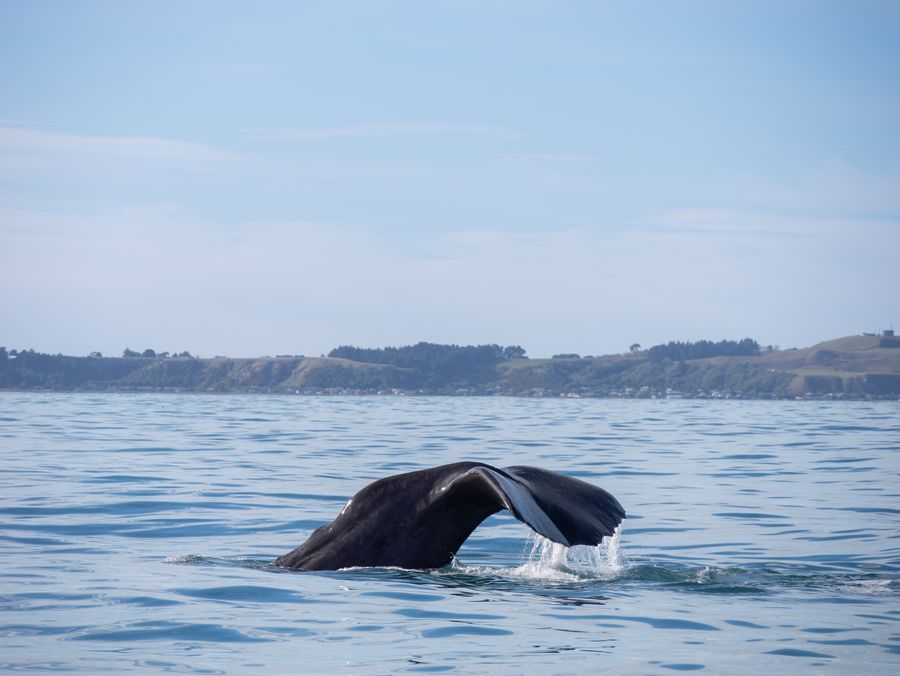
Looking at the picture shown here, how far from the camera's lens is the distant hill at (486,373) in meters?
151

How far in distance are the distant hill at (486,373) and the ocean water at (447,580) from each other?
421ft

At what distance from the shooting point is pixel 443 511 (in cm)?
823

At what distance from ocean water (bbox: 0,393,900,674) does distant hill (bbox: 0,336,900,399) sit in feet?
421

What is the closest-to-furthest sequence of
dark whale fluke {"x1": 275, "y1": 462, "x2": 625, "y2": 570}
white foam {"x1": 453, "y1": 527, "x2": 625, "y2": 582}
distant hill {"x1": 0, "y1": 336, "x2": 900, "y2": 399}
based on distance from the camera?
dark whale fluke {"x1": 275, "y1": 462, "x2": 625, "y2": 570}, white foam {"x1": 453, "y1": 527, "x2": 625, "y2": 582}, distant hill {"x1": 0, "y1": 336, "x2": 900, "y2": 399}

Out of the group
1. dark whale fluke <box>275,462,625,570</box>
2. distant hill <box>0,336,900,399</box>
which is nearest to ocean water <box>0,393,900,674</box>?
dark whale fluke <box>275,462,625,570</box>

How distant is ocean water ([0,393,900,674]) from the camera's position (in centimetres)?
720

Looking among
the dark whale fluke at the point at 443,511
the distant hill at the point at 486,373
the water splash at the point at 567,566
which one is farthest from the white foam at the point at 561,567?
the distant hill at the point at 486,373

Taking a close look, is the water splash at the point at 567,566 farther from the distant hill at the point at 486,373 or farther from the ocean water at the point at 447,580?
the distant hill at the point at 486,373

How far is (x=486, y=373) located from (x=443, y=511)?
161632mm

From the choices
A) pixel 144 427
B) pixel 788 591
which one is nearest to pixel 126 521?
pixel 788 591

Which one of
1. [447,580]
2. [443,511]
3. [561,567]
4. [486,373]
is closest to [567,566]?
[561,567]

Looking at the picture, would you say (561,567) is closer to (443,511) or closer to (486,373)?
(443,511)

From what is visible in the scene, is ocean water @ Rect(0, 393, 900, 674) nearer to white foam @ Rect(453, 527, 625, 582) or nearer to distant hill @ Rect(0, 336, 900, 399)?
white foam @ Rect(453, 527, 625, 582)

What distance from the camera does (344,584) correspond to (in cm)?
888
